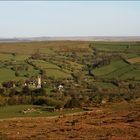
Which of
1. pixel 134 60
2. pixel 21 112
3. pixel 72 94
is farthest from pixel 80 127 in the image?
pixel 134 60

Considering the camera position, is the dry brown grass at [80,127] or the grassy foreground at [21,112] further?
the grassy foreground at [21,112]

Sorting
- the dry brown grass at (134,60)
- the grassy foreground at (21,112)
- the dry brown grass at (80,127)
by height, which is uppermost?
the dry brown grass at (134,60)

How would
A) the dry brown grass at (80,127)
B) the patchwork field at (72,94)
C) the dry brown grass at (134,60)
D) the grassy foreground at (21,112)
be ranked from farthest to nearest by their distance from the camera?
the dry brown grass at (134,60) → the grassy foreground at (21,112) → the patchwork field at (72,94) → the dry brown grass at (80,127)

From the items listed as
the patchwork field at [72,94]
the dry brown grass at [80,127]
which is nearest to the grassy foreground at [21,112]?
the patchwork field at [72,94]

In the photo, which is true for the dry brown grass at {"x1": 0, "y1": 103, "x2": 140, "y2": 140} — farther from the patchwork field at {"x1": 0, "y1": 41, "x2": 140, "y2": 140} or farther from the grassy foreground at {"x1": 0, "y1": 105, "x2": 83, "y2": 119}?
the grassy foreground at {"x1": 0, "y1": 105, "x2": 83, "y2": 119}

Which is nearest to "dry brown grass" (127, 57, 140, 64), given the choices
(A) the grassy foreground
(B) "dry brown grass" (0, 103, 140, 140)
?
(A) the grassy foreground

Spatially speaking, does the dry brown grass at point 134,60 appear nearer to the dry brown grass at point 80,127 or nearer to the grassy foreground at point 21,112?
the grassy foreground at point 21,112

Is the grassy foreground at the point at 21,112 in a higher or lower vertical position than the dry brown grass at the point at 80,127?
lower

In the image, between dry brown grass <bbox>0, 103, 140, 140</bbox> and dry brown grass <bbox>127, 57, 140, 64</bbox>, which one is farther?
dry brown grass <bbox>127, 57, 140, 64</bbox>

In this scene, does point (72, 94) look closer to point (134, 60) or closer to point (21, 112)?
point (21, 112)

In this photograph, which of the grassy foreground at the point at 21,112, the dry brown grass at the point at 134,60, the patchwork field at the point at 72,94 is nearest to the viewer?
the patchwork field at the point at 72,94

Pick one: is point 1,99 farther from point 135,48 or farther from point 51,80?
point 135,48

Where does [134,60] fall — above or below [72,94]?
above
